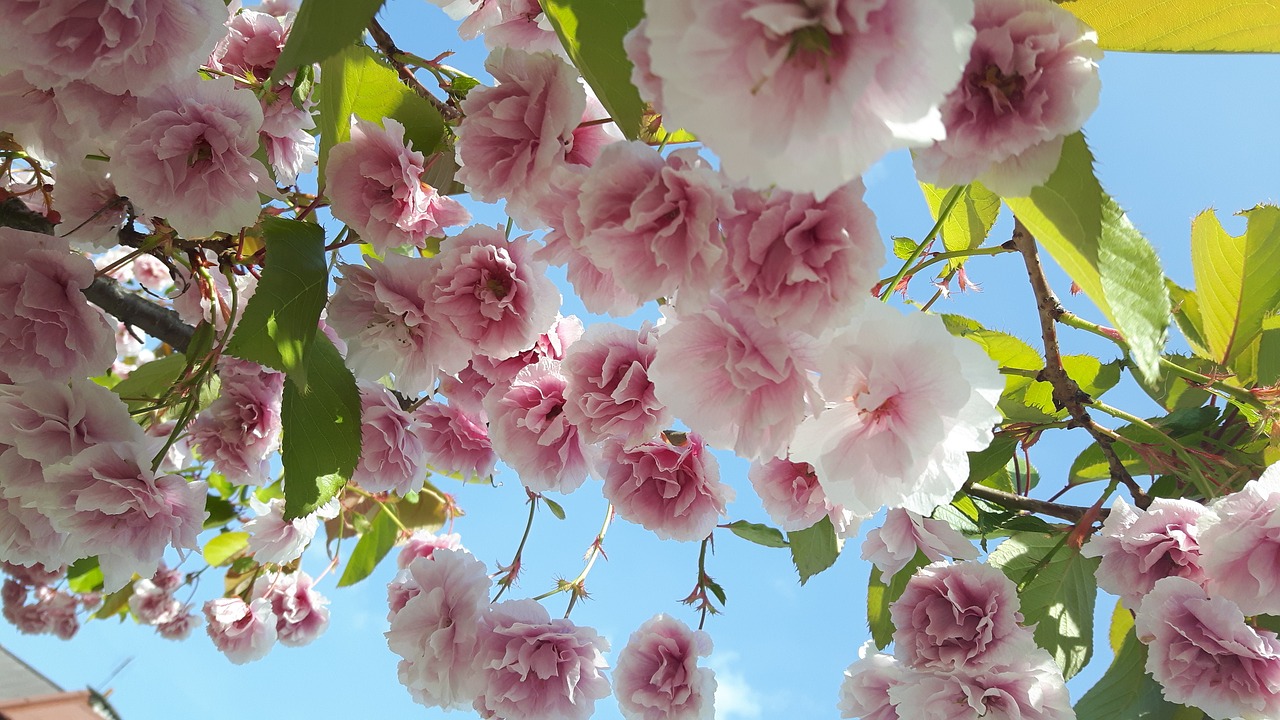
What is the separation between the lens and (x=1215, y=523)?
67 centimetres

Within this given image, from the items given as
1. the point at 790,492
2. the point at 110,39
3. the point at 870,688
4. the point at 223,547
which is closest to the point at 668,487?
the point at 790,492

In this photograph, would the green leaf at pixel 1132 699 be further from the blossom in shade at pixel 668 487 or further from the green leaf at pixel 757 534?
the blossom in shade at pixel 668 487

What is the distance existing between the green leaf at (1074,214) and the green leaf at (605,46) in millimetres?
236

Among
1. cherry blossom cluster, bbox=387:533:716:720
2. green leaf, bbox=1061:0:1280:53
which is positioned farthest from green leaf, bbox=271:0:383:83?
cherry blossom cluster, bbox=387:533:716:720

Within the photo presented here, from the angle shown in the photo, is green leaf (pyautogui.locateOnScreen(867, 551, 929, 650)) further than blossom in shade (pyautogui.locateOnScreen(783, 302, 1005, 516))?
Yes

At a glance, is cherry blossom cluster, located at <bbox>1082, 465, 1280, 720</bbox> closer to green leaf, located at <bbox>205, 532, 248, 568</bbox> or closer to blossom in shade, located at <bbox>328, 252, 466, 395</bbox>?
blossom in shade, located at <bbox>328, 252, 466, 395</bbox>

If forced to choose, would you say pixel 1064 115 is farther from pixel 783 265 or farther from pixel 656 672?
pixel 656 672

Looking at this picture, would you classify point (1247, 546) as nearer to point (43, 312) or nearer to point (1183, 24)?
point (1183, 24)

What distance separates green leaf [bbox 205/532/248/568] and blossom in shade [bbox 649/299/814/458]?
4.99ft

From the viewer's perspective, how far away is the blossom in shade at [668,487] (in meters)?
0.70

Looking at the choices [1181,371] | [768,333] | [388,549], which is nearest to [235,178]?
[768,333]

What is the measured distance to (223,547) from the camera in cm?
167

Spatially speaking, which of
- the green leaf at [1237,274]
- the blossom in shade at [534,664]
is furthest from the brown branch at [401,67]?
the green leaf at [1237,274]

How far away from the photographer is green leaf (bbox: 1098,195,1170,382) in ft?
1.31
